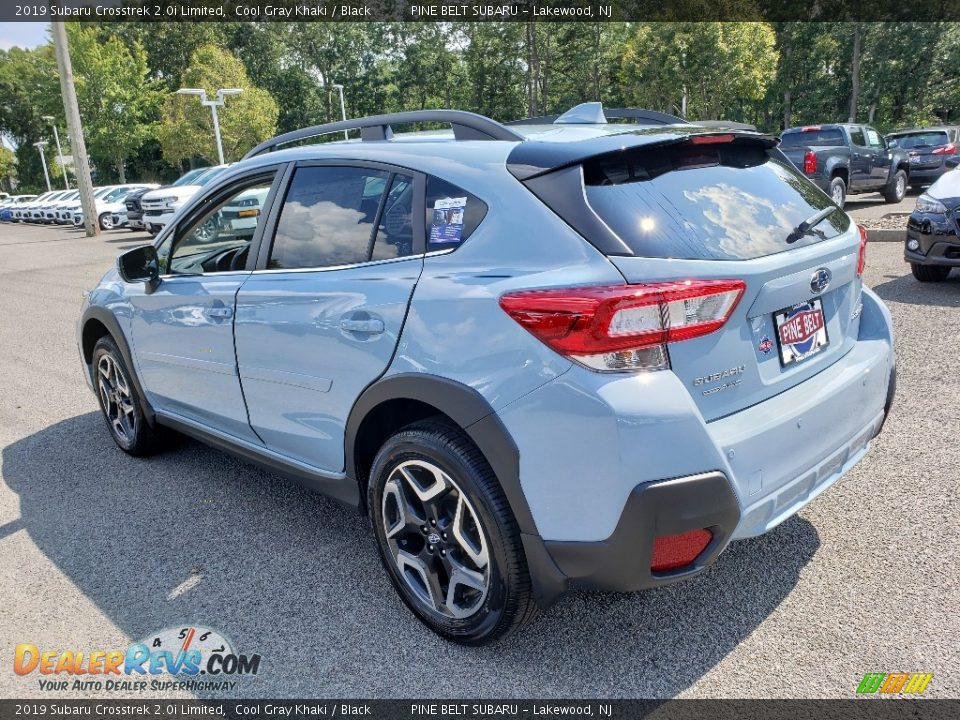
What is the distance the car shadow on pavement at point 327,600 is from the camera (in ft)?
8.17

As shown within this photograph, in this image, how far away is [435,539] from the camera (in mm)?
2633

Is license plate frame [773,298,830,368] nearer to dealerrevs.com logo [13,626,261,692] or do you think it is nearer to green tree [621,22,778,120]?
dealerrevs.com logo [13,626,261,692]

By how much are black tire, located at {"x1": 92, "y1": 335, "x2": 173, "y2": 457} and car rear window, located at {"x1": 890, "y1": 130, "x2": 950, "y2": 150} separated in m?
20.8

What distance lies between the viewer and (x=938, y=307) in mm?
6863

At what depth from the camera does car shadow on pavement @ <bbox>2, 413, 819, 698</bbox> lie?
2.49 m

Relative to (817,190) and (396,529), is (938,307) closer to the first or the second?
(817,190)

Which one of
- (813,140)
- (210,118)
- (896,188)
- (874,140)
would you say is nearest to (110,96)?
(210,118)

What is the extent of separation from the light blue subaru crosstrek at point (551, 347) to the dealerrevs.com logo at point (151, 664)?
2.24 feet

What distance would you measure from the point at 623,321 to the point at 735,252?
53 cm

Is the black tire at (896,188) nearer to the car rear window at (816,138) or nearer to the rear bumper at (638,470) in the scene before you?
the car rear window at (816,138)

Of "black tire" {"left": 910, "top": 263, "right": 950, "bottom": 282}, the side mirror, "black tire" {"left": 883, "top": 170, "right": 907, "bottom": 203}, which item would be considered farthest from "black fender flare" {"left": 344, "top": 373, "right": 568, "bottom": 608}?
"black tire" {"left": 883, "top": 170, "right": 907, "bottom": 203}

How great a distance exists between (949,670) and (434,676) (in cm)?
166

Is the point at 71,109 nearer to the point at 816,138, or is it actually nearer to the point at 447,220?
the point at 816,138

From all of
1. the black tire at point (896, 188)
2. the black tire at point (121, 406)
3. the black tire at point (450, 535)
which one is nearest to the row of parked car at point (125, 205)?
the black tire at point (121, 406)
